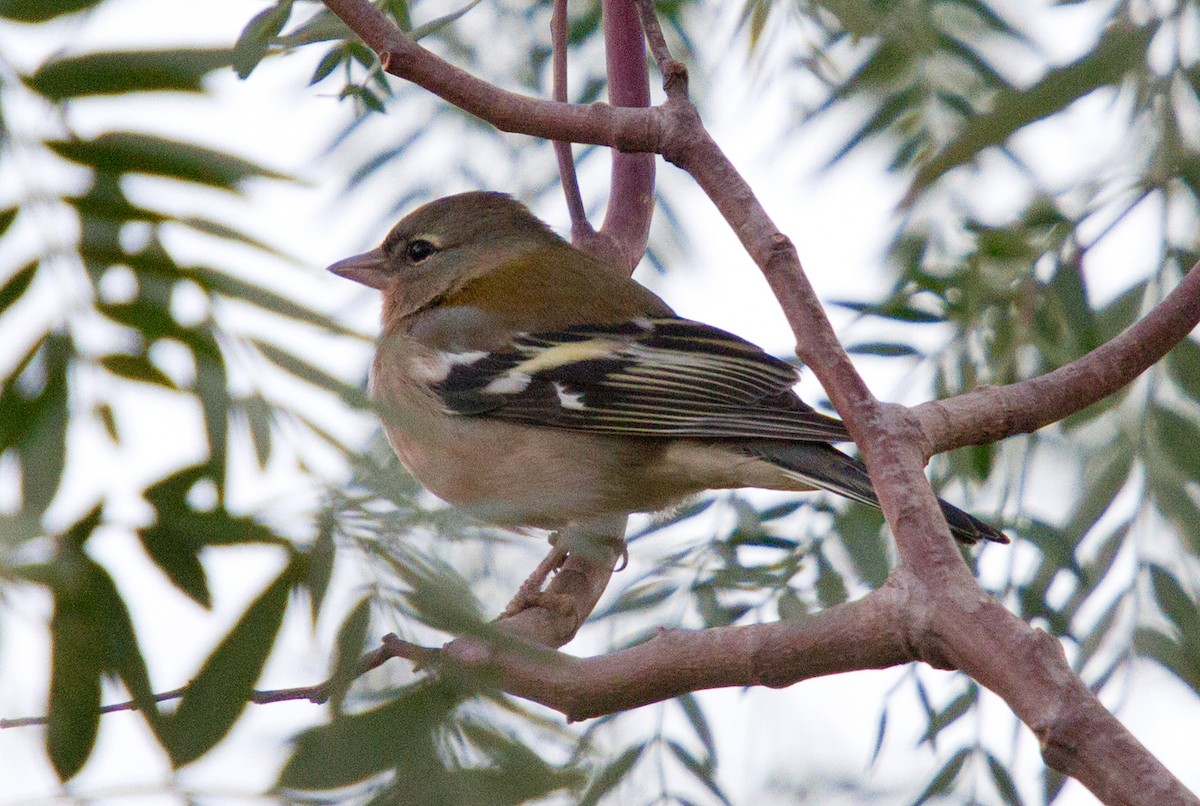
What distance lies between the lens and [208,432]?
113 centimetres

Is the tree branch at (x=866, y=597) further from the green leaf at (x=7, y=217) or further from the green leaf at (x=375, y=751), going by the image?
the green leaf at (x=7, y=217)

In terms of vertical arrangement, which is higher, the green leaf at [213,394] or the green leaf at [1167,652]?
the green leaf at [1167,652]

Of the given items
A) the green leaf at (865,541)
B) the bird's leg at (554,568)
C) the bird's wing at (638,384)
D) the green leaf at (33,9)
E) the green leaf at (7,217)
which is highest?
the bird's wing at (638,384)

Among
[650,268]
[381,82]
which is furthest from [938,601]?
[650,268]

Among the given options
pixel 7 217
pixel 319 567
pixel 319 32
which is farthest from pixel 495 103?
pixel 319 567

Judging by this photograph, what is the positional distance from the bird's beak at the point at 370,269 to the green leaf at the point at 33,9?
10.8 feet

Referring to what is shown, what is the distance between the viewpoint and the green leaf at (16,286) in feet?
3.88

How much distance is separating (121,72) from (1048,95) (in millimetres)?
1374

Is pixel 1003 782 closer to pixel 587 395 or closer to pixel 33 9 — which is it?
pixel 587 395

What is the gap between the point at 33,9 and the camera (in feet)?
→ 4.13

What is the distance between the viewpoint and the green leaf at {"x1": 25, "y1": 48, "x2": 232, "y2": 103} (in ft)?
4.08

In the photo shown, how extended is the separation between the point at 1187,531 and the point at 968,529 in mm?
670

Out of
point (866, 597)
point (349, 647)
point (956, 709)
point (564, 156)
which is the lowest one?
point (349, 647)

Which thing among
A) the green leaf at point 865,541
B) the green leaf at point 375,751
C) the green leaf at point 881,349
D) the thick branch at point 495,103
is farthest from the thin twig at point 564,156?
the green leaf at point 375,751
